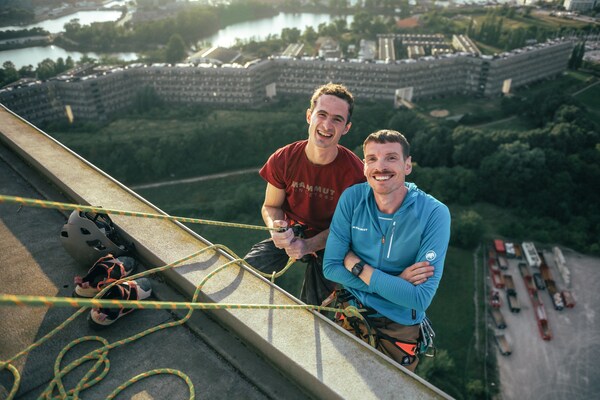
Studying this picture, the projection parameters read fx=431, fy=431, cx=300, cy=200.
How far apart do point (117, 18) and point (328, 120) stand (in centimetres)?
8175

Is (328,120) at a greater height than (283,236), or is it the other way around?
(328,120)

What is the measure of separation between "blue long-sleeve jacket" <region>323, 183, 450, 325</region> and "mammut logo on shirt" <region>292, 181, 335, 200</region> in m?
0.67

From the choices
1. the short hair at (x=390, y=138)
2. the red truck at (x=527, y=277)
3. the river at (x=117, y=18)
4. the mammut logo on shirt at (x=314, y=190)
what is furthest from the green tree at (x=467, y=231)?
the river at (x=117, y=18)

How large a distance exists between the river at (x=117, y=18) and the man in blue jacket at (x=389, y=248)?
56679 mm

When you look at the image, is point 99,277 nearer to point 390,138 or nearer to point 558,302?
point 390,138

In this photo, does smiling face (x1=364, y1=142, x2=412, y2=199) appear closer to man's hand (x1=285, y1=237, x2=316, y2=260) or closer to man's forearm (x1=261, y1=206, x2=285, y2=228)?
man's hand (x1=285, y1=237, x2=316, y2=260)

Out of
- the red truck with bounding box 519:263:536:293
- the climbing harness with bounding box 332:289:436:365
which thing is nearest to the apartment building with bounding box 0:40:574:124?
the red truck with bounding box 519:263:536:293

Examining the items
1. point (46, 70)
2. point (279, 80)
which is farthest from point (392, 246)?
point (46, 70)

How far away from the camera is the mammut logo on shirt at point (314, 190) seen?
4.34 metres

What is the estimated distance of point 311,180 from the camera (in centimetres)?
432

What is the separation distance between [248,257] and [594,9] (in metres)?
84.6

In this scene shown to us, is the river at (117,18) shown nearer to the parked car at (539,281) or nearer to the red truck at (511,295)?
the red truck at (511,295)

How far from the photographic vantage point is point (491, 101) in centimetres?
4256

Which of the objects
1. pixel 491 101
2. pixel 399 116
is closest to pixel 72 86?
pixel 399 116
